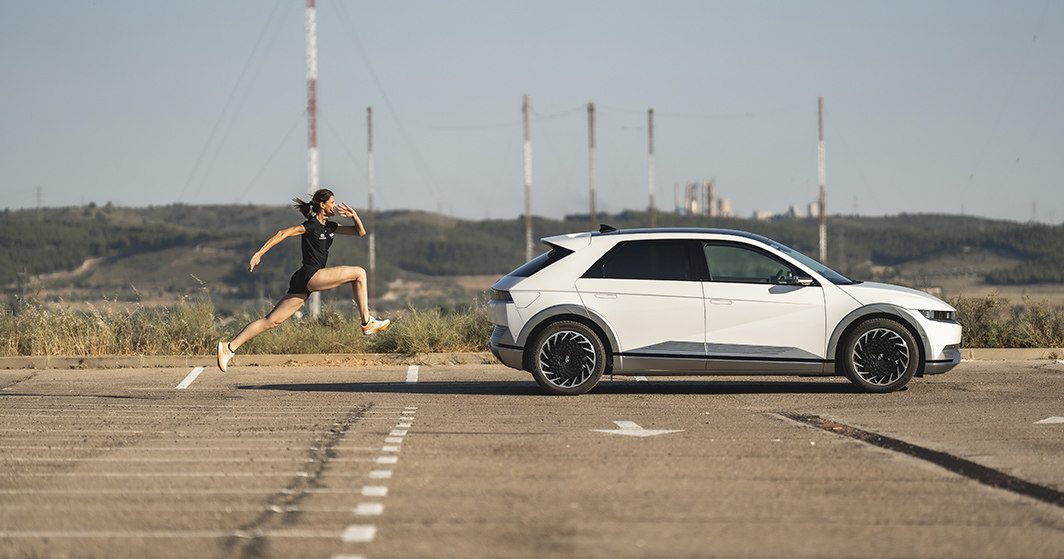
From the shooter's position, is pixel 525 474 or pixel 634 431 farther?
pixel 634 431

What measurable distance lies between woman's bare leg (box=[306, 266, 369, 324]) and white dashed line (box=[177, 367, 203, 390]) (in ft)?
8.80

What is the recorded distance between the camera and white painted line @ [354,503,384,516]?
18.9ft

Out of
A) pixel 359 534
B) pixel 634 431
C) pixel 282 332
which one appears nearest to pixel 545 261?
pixel 634 431

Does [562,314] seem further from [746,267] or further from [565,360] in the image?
[746,267]

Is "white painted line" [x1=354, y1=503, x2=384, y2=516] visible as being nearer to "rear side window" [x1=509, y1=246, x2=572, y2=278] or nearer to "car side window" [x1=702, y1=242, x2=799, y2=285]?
"rear side window" [x1=509, y1=246, x2=572, y2=278]

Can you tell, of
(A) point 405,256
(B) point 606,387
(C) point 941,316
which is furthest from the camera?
(A) point 405,256

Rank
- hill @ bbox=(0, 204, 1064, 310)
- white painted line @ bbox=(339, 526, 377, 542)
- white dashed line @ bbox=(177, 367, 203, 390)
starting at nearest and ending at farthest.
Result: white painted line @ bbox=(339, 526, 377, 542), white dashed line @ bbox=(177, 367, 203, 390), hill @ bbox=(0, 204, 1064, 310)

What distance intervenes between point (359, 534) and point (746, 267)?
279 inches

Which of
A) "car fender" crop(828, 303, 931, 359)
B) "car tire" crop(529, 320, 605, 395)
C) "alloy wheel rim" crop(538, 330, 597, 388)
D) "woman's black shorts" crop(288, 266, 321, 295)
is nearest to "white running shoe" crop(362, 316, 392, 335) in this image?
"woman's black shorts" crop(288, 266, 321, 295)

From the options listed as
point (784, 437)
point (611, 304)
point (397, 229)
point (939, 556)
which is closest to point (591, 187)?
point (611, 304)

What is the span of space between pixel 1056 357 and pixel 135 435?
12.5 meters

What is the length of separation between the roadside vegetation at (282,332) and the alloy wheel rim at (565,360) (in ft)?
15.6

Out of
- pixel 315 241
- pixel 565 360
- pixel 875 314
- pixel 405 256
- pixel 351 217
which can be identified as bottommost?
pixel 565 360

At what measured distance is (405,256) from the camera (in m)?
114
